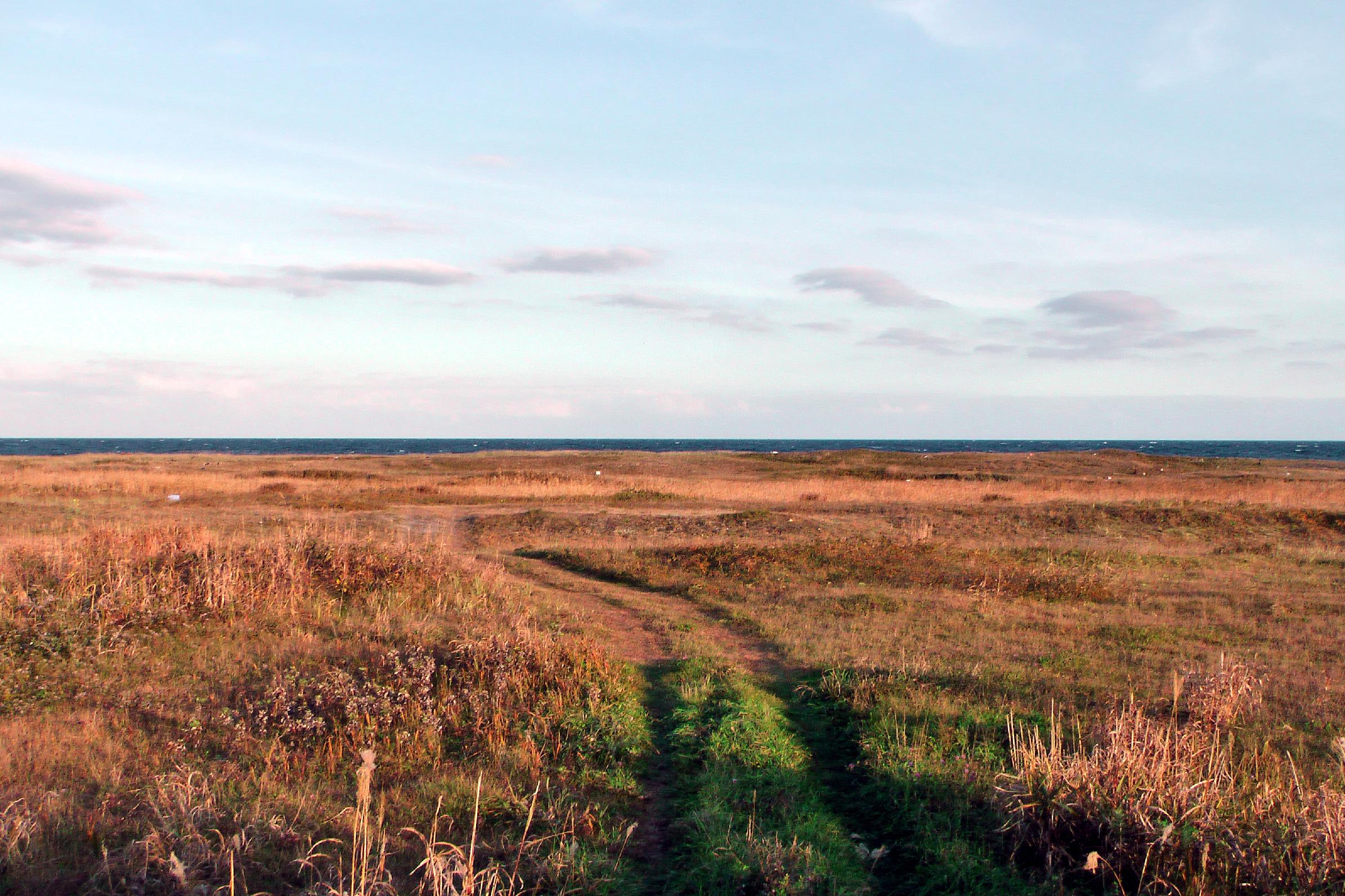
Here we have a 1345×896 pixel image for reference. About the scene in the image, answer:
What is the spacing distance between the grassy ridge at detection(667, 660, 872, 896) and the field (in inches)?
1.3

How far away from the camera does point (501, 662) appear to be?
977cm

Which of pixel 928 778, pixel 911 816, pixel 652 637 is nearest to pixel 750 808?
A: pixel 911 816

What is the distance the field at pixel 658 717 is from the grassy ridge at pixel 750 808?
33 millimetres

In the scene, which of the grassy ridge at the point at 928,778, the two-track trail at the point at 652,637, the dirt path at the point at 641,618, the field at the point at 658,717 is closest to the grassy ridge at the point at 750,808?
the field at the point at 658,717

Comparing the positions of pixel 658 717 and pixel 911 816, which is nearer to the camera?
pixel 911 816

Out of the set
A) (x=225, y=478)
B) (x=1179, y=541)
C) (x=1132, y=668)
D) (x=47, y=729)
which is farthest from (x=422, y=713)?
(x=225, y=478)

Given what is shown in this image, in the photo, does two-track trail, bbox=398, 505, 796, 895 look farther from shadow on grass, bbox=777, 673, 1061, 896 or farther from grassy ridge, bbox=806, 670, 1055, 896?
grassy ridge, bbox=806, 670, 1055, 896

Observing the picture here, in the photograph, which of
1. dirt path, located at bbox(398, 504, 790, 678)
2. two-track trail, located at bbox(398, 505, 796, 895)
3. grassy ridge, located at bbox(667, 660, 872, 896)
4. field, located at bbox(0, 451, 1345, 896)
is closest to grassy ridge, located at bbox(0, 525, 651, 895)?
field, located at bbox(0, 451, 1345, 896)

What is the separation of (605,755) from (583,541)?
589 inches

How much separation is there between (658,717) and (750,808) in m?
2.35

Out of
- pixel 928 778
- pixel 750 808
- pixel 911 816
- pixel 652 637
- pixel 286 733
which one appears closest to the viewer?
pixel 911 816

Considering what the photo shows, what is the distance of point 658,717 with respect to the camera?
29.1 feet

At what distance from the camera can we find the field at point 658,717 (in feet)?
18.3

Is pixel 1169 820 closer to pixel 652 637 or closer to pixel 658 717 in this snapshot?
pixel 658 717
